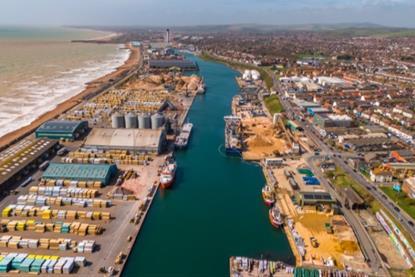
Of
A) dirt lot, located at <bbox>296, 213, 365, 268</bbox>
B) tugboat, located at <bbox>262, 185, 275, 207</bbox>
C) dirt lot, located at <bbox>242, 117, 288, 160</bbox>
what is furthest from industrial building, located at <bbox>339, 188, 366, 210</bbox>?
dirt lot, located at <bbox>242, 117, 288, 160</bbox>

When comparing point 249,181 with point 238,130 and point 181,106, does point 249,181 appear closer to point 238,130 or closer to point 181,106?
point 238,130

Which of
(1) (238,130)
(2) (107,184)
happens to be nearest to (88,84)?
(1) (238,130)

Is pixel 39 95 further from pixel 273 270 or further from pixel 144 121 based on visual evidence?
pixel 273 270

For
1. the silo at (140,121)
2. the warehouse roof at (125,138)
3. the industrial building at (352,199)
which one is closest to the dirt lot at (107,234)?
the warehouse roof at (125,138)

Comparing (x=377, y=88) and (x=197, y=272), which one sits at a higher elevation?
(x=377, y=88)

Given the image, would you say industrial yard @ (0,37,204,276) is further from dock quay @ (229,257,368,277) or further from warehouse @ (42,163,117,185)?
dock quay @ (229,257,368,277)

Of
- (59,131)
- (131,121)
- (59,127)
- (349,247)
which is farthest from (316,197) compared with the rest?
(59,127)
